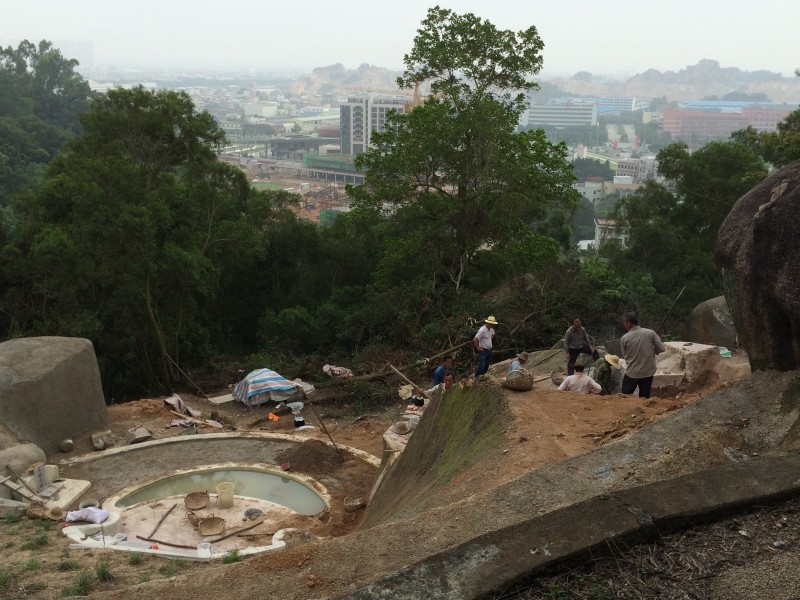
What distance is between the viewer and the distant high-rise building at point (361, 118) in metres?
102

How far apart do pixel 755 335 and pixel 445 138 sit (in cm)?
1184

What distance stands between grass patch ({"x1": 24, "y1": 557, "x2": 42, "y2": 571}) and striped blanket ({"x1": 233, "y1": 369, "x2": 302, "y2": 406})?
7753 millimetres

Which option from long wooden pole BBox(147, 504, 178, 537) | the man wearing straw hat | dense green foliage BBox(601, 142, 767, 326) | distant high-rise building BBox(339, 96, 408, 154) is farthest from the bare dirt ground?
distant high-rise building BBox(339, 96, 408, 154)

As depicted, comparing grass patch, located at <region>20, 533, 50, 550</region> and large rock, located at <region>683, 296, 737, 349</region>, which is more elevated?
large rock, located at <region>683, 296, 737, 349</region>

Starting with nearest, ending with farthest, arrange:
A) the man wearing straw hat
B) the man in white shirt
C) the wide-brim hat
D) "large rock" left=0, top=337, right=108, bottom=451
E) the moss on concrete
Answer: the moss on concrete → the man in white shirt → the wide-brim hat → the man wearing straw hat → "large rock" left=0, top=337, right=108, bottom=451

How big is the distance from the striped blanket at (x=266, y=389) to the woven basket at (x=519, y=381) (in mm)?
7934

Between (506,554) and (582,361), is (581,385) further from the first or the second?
(506,554)

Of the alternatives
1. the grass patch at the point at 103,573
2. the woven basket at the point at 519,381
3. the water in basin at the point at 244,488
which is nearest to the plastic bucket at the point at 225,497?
the water in basin at the point at 244,488

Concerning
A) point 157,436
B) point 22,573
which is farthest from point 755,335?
point 157,436

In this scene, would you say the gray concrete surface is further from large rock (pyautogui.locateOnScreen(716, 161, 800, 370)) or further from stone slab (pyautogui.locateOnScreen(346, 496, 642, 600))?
large rock (pyautogui.locateOnScreen(716, 161, 800, 370))

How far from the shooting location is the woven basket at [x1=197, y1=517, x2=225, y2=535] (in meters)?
9.36

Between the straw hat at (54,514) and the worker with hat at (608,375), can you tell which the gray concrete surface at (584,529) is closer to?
the worker with hat at (608,375)

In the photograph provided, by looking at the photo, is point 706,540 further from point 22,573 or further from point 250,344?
point 250,344

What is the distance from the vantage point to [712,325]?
47.0 ft
